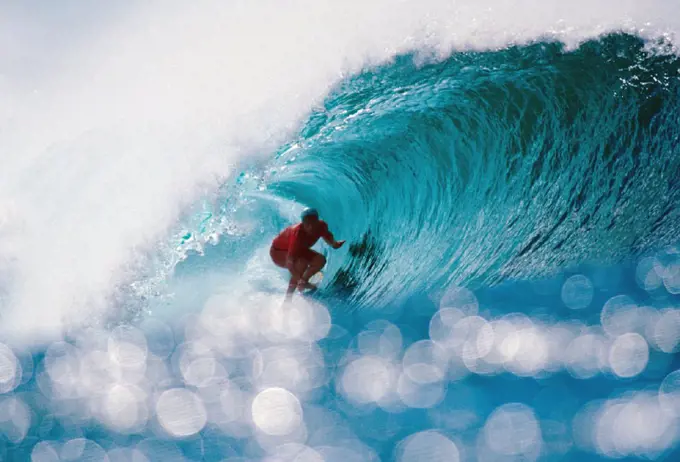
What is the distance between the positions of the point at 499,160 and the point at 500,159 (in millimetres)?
20

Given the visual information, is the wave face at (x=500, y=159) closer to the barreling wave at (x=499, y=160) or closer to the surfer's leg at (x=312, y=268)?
the barreling wave at (x=499, y=160)

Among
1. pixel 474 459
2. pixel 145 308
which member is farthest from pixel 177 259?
pixel 474 459

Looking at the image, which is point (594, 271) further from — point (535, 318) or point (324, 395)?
point (324, 395)

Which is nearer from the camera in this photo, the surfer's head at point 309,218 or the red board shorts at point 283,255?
the surfer's head at point 309,218

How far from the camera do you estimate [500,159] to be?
695 centimetres

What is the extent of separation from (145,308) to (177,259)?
76cm

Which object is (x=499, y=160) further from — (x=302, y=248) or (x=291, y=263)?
(x=291, y=263)

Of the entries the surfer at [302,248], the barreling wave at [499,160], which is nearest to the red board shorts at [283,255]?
the surfer at [302,248]

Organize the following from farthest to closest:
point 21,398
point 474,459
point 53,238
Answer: point 53,238 < point 21,398 < point 474,459

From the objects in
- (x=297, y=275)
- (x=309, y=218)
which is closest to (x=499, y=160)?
(x=309, y=218)

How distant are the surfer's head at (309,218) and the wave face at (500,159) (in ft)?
4.20

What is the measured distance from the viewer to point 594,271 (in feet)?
21.0

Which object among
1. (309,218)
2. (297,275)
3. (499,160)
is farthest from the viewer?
(499,160)

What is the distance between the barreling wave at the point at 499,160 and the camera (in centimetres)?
638
